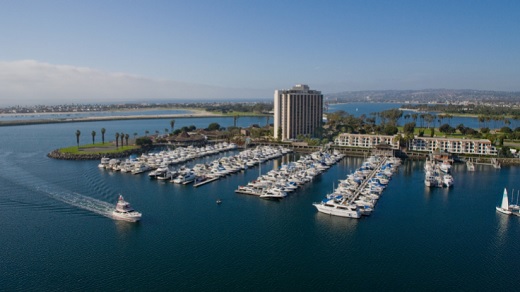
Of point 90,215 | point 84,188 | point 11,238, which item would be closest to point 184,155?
point 84,188

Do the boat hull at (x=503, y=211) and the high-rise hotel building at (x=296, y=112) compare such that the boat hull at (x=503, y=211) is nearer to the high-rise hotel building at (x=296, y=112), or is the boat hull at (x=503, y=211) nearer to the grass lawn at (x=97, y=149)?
the high-rise hotel building at (x=296, y=112)

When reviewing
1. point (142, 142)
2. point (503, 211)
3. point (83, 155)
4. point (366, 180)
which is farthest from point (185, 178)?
point (503, 211)

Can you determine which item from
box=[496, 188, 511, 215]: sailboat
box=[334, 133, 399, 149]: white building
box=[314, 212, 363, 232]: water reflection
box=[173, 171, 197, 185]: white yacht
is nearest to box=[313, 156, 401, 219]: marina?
box=[314, 212, 363, 232]: water reflection

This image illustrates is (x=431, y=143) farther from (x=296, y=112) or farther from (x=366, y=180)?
(x=296, y=112)

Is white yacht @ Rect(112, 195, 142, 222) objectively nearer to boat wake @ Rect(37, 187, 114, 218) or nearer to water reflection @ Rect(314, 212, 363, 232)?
boat wake @ Rect(37, 187, 114, 218)

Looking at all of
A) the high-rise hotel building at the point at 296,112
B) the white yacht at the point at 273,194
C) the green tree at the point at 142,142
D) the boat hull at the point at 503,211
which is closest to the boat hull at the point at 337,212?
the white yacht at the point at 273,194

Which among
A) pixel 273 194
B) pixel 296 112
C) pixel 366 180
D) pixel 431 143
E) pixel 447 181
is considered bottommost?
pixel 273 194

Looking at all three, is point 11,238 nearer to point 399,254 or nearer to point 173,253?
point 173,253
